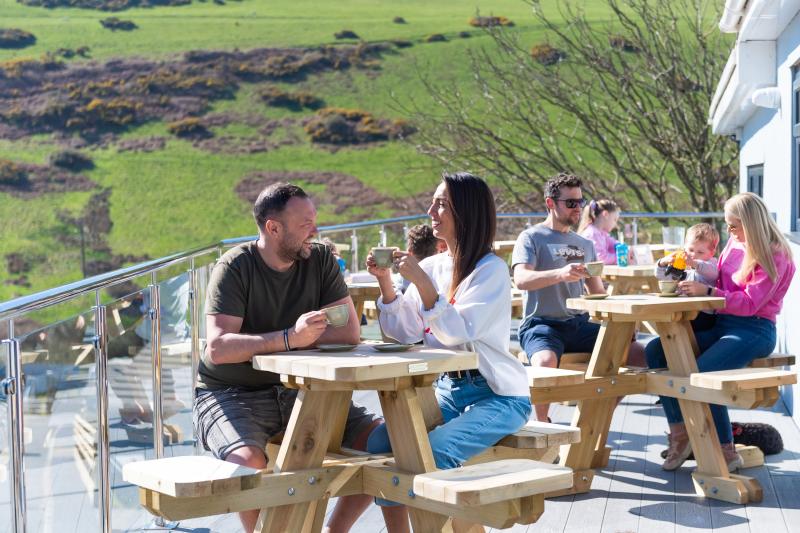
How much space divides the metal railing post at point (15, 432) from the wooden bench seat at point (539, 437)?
1.43m

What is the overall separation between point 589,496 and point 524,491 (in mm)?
1923

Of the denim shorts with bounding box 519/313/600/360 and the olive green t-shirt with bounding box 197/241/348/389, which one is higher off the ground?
the olive green t-shirt with bounding box 197/241/348/389

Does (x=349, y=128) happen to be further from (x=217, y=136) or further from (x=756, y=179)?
(x=756, y=179)

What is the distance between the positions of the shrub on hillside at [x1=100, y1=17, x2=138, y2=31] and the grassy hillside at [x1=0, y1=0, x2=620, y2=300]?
0.38 meters

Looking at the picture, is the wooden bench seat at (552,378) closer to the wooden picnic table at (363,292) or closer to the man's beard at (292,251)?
the man's beard at (292,251)

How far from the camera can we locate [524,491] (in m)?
2.71

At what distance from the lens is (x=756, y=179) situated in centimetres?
997

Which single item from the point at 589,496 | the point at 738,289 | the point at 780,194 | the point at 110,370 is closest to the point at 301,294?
the point at 110,370

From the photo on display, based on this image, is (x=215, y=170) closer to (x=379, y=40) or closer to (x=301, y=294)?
(x=379, y=40)

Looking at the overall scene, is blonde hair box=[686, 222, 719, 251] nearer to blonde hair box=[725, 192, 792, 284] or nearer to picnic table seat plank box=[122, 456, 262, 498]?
blonde hair box=[725, 192, 792, 284]

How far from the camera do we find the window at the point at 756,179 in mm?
9484

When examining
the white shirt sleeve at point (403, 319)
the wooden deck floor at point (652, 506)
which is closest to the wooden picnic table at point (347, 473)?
the white shirt sleeve at point (403, 319)

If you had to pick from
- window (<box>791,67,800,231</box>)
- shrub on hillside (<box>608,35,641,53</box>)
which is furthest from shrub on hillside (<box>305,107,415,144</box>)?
window (<box>791,67,800,231</box>)

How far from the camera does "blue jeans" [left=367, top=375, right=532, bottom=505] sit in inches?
123
